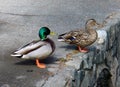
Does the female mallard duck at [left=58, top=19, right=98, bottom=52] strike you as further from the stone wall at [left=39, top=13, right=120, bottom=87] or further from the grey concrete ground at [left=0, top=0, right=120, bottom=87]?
the grey concrete ground at [left=0, top=0, right=120, bottom=87]

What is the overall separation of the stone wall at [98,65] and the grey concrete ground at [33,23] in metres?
0.24

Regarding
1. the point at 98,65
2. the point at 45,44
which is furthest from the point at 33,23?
the point at 45,44

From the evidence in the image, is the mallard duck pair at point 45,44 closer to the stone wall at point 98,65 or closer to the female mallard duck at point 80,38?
the female mallard duck at point 80,38

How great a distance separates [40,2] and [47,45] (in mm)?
4310

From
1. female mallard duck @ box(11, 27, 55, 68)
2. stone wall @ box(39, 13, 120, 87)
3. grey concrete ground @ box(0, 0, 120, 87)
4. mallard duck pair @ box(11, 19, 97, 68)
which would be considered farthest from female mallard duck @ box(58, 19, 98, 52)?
female mallard duck @ box(11, 27, 55, 68)

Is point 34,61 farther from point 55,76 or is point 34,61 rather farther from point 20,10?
point 20,10

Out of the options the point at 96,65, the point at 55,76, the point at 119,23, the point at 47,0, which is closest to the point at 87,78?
the point at 96,65

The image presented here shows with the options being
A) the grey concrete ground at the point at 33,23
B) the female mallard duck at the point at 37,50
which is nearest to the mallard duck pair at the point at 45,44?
the female mallard duck at the point at 37,50

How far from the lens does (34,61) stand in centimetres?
766

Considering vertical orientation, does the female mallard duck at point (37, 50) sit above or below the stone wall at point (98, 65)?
above

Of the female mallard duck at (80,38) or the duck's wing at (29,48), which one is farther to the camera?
the female mallard duck at (80,38)

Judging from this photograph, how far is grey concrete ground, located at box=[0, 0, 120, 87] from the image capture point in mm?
7227

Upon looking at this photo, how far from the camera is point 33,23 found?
390 inches

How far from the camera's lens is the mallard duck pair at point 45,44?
726cm
